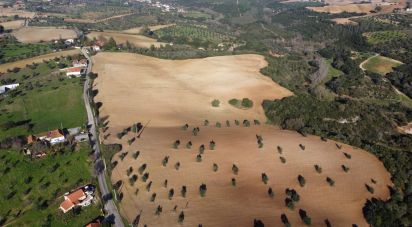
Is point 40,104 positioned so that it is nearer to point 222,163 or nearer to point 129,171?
point 129,171

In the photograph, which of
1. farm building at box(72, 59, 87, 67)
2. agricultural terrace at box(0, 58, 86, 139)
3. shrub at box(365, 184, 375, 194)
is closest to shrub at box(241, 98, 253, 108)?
agricultural terrace at box(0, 58, 86, 139)

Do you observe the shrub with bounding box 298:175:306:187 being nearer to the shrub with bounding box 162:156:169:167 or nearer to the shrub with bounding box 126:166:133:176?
the shrub with bounding box 162:156:169:167

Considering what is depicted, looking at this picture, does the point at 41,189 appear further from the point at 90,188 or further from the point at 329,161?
the point at 329,161

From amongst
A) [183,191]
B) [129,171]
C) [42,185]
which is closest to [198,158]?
[183,191]

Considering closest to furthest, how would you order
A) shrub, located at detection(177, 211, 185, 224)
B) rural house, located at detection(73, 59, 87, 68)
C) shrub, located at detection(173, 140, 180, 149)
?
shrub, located at detection(177, 211, 185, 224) → shrub, located at detection(173, 140, 180, 149) → rural house, located at detection(73, 59, 87, 68)

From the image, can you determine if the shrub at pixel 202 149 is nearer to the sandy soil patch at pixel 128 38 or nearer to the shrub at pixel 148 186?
the shrub at pixel 148 186

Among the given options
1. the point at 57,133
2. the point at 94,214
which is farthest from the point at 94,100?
the point at 94,214

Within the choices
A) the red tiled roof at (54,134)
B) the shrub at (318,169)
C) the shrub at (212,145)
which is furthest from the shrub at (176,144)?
the shrub at (318,169)
